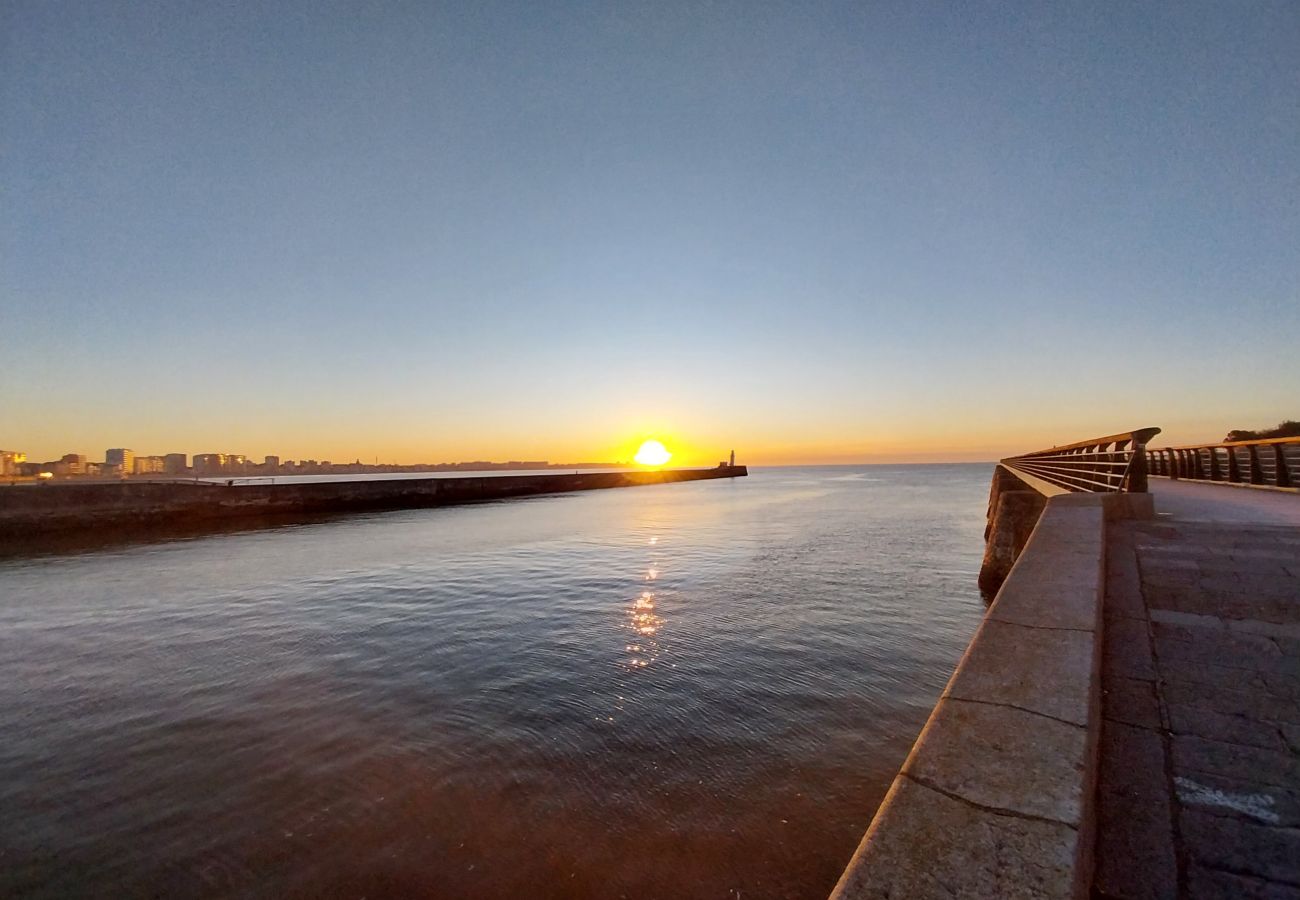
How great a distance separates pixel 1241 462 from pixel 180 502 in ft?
134

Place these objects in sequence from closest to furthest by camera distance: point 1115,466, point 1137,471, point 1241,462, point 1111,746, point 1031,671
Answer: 1. point 1111,746
2. point 1031,671
3. point 1137,471
4. point 1115,466
5. point 1241,462

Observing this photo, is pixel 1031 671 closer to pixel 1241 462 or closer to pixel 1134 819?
pixel 1134 819

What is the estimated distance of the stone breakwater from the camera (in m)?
20.2

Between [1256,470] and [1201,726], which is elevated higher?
[1256,470]

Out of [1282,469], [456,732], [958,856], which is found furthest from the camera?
[1282,469]

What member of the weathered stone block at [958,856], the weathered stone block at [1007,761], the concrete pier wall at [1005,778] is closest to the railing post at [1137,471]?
the concrete pier wall at [1005,778]

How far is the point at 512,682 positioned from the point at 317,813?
2510 millimetres

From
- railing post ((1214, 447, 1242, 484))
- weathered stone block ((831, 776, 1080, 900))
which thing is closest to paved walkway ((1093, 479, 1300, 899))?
weathered stone block ((831, 776, 1080, 900))

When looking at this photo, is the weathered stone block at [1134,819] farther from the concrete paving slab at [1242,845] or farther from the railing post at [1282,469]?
the railing post at [1282,469]

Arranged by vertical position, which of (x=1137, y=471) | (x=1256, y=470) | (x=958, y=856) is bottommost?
(x=958, y=856)

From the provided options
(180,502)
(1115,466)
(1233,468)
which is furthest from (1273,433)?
(180,502)

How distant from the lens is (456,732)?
5.00 meters

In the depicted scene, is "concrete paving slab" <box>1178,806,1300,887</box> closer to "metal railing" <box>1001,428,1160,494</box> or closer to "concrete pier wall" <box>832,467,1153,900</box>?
"concrete pier wall" <box>832,467,1153,900</box>

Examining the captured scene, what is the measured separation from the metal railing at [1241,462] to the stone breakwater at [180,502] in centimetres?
3830
